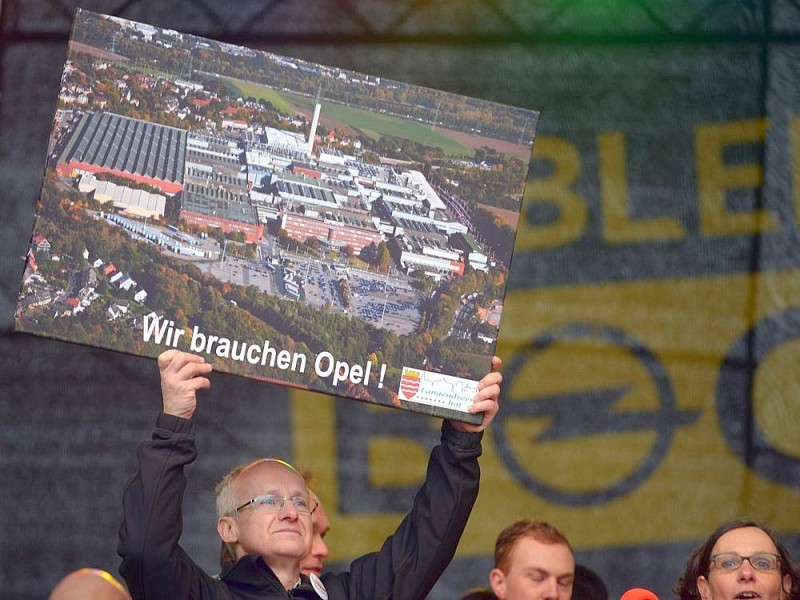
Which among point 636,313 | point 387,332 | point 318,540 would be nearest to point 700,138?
point 636,313

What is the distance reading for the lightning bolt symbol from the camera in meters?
5.02

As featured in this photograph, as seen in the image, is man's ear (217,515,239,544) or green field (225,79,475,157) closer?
green field (225,79,475,157)

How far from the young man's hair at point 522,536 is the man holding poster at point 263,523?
71cm

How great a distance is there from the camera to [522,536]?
3676mm

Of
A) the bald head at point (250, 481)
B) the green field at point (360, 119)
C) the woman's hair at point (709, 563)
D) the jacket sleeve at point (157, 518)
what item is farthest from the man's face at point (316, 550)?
the green field at point (360, 119)

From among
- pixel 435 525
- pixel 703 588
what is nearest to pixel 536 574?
pixel 703 588

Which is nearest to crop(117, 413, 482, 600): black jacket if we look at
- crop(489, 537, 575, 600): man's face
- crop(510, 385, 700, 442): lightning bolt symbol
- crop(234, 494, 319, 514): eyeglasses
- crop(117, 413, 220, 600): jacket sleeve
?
crop(117, 413, 220, 600): jacket sleeve

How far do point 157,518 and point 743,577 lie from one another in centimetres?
146

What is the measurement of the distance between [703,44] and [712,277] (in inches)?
36.3

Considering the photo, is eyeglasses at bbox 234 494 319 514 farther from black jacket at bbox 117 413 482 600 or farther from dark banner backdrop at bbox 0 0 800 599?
dark banner backdrop at bbox 0 0 800 599

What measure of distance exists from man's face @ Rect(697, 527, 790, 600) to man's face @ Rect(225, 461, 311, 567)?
3.43ft

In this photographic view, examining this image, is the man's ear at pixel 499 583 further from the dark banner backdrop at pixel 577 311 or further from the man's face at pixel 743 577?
the dark banner backdrop at pixel 577 311

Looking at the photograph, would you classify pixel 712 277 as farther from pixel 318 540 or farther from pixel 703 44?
pixel 318 540

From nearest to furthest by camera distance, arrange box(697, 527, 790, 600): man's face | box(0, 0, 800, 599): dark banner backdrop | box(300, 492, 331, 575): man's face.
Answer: box(697, 527, 790, 600): man's face, box(300, 492, 331, 575): man's face, box(0, 0, 800, 599): dark banner backdrop
